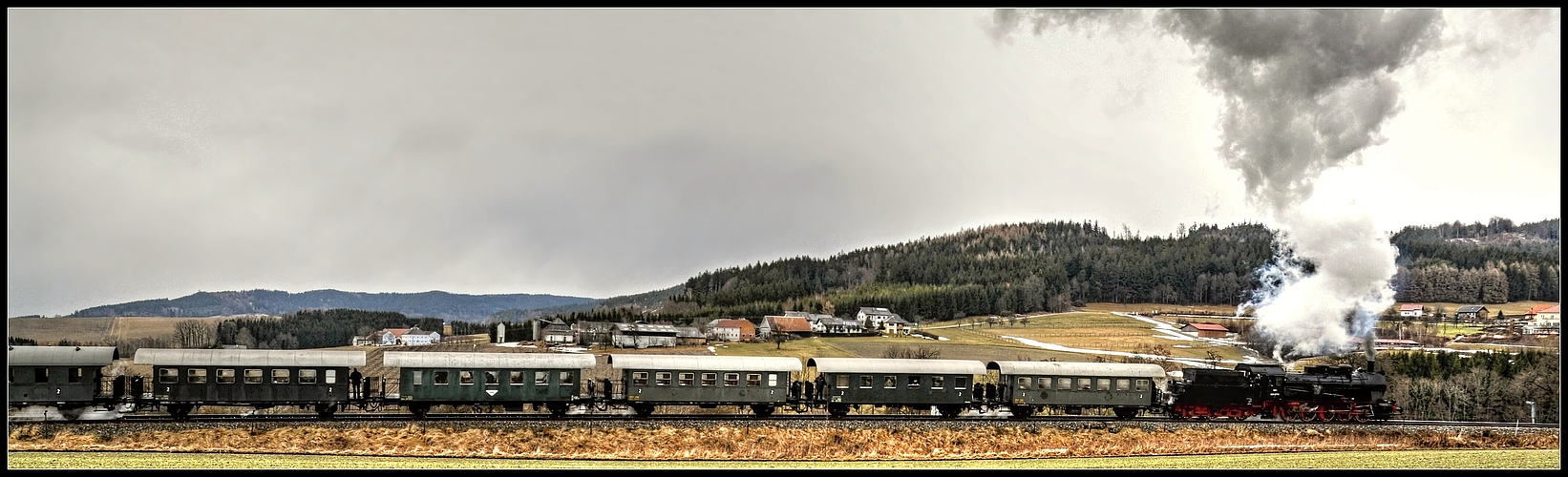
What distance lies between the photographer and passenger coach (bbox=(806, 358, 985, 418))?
3359 cm

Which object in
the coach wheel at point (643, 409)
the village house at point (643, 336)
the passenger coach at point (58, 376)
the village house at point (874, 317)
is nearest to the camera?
the passenger coach at point (58, 376)

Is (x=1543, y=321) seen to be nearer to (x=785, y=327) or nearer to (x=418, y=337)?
(x=785, y=327)

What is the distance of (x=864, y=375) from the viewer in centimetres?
3372

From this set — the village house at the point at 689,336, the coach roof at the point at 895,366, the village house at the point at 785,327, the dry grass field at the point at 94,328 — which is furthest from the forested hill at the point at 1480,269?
the dry grass field at the point at 94,328

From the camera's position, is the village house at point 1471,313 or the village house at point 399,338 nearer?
the village house at point 399,338

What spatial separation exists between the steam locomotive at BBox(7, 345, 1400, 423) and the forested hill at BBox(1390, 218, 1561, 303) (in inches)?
2916

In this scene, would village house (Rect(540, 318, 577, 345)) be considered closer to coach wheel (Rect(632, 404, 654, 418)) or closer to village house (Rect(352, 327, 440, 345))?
village house (Rect(352, 327, 440, 345))

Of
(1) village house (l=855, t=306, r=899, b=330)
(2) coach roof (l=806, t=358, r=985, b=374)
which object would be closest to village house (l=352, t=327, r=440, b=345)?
(1) village house (l=855, t=306, r=899, b=330)

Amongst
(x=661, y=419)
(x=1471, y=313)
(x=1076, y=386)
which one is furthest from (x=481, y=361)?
(x=1471, y=313)

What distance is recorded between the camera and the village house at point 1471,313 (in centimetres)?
9150

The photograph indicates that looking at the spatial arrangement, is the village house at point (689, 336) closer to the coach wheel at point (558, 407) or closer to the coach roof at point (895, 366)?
the coach wheel at point (558, 407)

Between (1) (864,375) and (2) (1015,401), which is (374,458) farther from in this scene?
(2) (1015,401)

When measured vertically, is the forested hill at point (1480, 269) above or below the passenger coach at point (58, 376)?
above

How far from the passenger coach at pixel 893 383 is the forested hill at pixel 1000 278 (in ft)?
233
